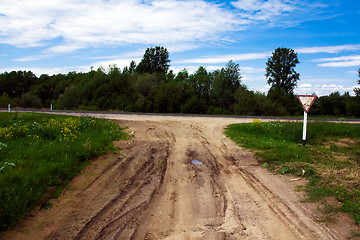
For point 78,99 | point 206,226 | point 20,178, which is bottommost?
point 206,226

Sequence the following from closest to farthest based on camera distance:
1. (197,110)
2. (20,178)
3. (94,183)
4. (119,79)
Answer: (20,178), (94,183), (197,110), (119,79)

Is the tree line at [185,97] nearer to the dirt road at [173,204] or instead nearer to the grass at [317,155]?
the grass at [317,155]

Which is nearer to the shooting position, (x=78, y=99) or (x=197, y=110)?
(x=197, y=110)

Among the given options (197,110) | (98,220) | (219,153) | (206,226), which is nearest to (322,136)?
(219,153)

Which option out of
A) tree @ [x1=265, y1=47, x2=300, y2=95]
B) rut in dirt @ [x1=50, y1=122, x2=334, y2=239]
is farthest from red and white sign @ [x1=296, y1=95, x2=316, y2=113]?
tree @ [x1=265, y1=47, x2=300, y2=95]

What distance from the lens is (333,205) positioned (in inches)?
211

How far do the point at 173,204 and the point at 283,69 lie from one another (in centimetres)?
5641

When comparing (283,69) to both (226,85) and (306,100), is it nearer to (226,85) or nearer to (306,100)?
(226,85)

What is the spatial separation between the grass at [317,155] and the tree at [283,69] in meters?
44.1

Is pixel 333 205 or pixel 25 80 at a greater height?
pixel 25 80

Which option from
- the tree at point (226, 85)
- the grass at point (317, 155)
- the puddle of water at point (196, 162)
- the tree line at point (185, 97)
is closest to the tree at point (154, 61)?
the tree line at point (185, 97)

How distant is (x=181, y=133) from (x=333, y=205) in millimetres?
8334

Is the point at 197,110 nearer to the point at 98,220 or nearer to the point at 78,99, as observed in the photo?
the point at 78,99

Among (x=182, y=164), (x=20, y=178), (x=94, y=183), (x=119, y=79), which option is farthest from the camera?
(x=119, y=79)
